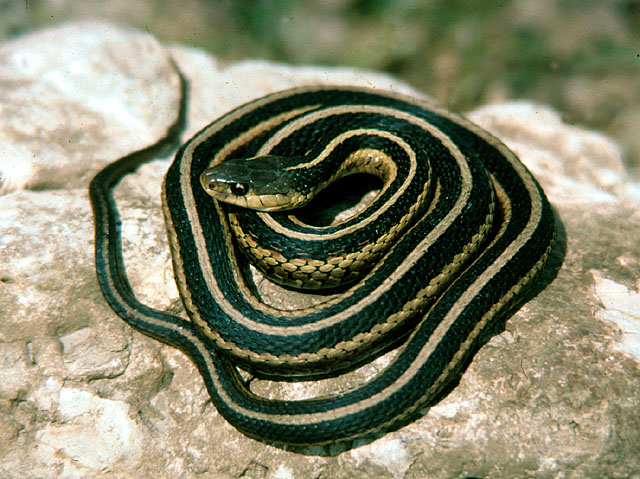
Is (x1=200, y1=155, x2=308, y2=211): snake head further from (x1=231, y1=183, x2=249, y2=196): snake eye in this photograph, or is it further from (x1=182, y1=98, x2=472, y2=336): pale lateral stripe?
(x1=182, y1=98, x2=472, y2=336): pale lateral stripe

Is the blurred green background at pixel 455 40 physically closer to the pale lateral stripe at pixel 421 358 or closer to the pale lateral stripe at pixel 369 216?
the pale lateral stripe at pixel 369 216

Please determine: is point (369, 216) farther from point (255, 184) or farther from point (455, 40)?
point (455, 40)

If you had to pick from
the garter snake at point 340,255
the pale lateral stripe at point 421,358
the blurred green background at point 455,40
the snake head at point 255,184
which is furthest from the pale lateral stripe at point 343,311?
the blurred green background at point 455,40

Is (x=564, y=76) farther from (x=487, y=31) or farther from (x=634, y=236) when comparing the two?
(x=634, y=236)

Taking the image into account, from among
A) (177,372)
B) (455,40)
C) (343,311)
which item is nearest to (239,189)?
(343,311)

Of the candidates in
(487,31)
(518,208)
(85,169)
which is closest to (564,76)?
(487,31)

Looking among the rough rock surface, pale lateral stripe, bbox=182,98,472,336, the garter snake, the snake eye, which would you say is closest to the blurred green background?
the rough rock surface
